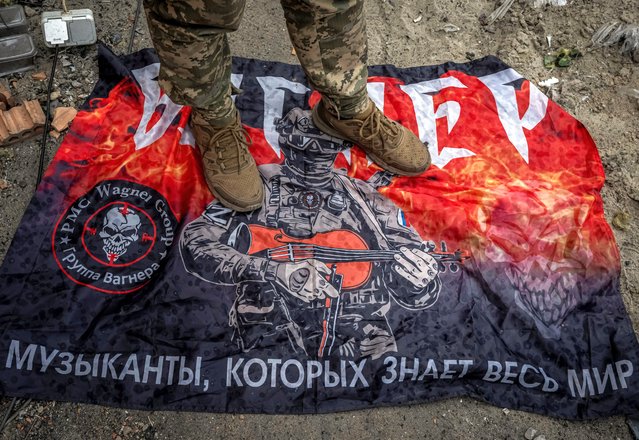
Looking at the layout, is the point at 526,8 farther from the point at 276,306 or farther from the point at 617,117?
the point at 276,306

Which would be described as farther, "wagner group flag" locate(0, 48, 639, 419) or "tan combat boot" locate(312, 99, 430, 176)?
"tan combat boot" locate(312, 99, 430, 176)

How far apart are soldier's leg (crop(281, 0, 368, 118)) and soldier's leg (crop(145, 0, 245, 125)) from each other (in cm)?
20

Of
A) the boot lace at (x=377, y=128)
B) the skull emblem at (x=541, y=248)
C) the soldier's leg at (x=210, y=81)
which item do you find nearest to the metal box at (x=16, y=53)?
the soldier's leg at (x=210, y=81)

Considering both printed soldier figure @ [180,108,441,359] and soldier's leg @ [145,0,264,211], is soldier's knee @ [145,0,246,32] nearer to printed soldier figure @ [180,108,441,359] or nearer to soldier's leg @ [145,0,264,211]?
soldier's leg @ [145,0,264,211]

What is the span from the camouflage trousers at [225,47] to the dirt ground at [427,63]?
29.9 inches

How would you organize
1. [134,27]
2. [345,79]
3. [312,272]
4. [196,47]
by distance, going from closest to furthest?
[196,47], [345,79], [312,272], [134,27]

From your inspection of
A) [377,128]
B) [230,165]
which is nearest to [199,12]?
[230,165]

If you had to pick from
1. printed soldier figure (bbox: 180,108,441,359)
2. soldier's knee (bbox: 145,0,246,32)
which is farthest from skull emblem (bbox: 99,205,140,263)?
soldier's knee (bbox: 145,0,246,32)

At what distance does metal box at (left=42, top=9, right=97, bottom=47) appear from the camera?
2.06 meters

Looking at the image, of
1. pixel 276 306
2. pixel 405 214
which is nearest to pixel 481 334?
pixel 405 214

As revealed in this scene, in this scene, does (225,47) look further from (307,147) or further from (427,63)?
(427,63)

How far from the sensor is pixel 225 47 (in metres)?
1.42

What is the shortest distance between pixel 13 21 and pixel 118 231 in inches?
44.3

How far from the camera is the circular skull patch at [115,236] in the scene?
158cm
